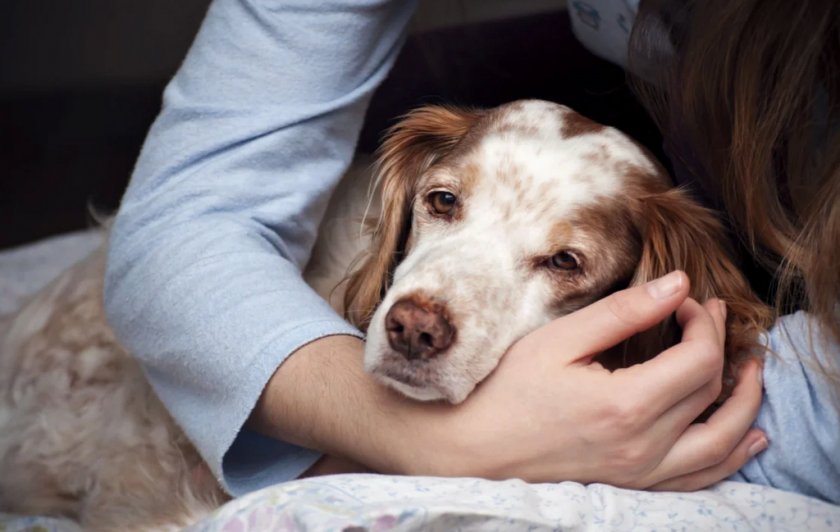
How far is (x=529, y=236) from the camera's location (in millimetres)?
1322

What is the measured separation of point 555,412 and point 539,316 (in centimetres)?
18

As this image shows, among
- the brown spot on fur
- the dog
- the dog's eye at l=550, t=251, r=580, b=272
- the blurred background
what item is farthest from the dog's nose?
the blurred background

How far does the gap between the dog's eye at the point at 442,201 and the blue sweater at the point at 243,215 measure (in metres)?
0.20

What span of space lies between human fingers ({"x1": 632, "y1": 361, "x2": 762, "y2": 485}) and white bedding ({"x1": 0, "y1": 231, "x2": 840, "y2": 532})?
0.03 m

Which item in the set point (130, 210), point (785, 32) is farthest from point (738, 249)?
point (130, 210)

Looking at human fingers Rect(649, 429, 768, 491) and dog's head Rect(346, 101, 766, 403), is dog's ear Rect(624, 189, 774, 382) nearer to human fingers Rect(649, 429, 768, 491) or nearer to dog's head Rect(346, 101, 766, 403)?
dog's head Rect(346, 101, 766, 403)

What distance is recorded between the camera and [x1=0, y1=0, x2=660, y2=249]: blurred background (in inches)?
81.1

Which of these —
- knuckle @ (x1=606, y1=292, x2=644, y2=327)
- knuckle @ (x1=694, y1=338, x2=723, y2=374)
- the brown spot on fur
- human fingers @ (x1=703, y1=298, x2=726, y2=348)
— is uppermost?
the brown spot on fur

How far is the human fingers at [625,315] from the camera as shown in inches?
46.1

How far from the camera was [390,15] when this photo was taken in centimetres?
157

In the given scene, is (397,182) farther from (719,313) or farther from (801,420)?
(801,420)

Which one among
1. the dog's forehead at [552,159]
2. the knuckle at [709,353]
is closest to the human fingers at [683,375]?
the knuckle at [709,353]

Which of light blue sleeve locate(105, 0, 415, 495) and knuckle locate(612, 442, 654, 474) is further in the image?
light blue sleeve locate(105, 0, 415, 495)

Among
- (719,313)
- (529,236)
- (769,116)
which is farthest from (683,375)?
(769,116)
